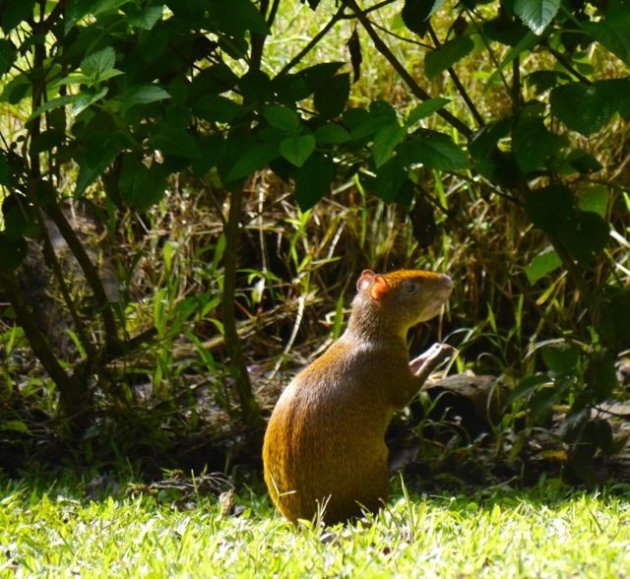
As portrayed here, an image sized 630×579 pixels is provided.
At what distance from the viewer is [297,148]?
4371 mm

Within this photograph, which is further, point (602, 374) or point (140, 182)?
point (602, 374)

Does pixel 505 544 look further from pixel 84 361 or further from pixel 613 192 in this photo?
pixel 613 192

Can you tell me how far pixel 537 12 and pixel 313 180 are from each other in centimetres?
97

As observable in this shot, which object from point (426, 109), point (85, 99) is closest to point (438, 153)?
point (426, 109)

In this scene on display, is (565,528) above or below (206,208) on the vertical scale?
below

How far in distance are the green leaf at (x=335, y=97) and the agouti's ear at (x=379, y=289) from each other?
1.94 feet

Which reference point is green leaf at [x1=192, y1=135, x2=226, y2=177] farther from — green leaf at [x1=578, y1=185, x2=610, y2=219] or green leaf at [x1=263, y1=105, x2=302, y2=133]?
green leaf at [x1=578, y1=185, x2=610, y2=219]

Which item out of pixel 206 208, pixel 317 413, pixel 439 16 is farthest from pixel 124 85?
pixel 439 16

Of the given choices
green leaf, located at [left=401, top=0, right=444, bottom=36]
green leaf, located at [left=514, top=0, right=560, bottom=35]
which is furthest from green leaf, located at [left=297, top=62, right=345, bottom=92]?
green leaf, located at [left=514, top=0, right=560, bottom=35]

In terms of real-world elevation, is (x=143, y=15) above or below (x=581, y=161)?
above

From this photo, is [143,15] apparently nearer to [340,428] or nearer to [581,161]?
[340,428]

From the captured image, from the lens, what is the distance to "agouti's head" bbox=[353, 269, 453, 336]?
4.90m

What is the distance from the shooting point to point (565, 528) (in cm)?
426

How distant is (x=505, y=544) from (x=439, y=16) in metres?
4.53
